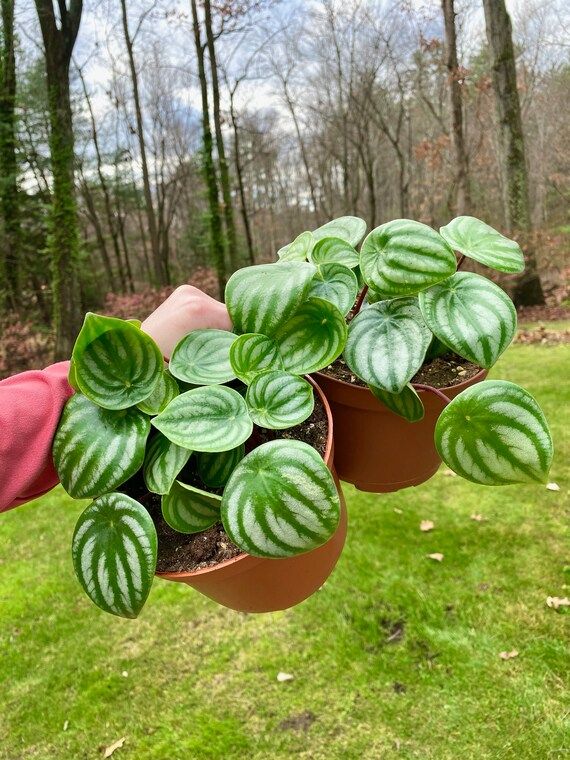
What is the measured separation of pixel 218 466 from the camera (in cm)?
59

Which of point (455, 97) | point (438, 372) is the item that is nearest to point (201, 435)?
point (438, 372)

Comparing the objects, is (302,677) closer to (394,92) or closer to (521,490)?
(521,490)

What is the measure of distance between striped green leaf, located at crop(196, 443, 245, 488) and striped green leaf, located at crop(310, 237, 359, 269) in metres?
0.27

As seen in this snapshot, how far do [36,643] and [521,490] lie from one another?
1952 mm

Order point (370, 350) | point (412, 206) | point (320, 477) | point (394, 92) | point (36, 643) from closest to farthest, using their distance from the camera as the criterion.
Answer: point (320, 477), point (370, 350), point (36, 643), point (394, 92), point (412, 206)

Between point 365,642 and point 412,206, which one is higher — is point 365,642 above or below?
below

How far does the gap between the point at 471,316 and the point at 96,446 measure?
416mm

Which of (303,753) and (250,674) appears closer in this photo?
(303,753)

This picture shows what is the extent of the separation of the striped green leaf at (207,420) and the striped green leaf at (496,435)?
0.65 feet

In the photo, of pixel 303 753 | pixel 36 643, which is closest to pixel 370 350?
pixel 303 753

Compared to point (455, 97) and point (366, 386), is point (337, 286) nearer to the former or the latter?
point (366, 386)

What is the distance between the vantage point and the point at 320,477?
48cm

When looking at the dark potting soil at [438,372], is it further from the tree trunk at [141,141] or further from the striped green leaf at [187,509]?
the tree trunk at [141,141]

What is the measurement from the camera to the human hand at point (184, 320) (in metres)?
0.71
